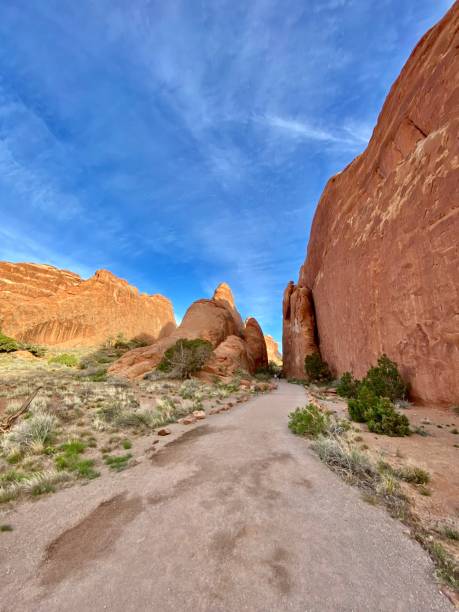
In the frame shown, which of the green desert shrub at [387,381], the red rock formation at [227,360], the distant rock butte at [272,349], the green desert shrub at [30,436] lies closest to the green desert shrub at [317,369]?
the red rock formation at [227,360]

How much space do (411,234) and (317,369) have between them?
17.9 metres

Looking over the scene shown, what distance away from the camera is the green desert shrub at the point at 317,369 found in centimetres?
2612

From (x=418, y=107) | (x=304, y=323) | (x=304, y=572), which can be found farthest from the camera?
(x=304, y=323)

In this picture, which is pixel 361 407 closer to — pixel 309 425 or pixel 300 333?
pixel 309 425

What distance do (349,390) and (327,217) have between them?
18.6 m

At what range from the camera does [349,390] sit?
16.1 m

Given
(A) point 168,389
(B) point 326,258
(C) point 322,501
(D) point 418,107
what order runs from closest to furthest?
(C) point 322,501, (D) point 418,107, (A) point 168,389, (B) point 326,258

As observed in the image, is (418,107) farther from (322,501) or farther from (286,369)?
(286,369)

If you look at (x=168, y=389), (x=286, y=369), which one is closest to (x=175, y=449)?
(x=168, y=389)

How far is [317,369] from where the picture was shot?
2684 cm

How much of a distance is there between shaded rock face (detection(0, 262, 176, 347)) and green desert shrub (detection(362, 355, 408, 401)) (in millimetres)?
55467

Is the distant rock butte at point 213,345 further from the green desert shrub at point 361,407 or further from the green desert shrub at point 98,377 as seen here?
the green desert shrub at point 361,407

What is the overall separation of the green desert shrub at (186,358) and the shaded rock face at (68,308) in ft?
122

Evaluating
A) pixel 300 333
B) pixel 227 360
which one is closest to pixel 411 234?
pixel 300 333
